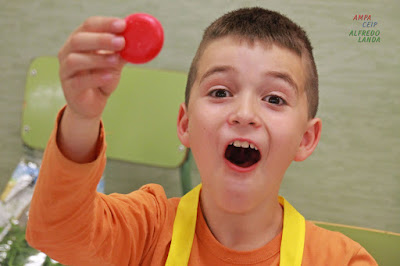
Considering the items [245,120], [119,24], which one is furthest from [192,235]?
[119,24]

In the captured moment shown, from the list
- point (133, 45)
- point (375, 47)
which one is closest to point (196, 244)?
point (133, 45)

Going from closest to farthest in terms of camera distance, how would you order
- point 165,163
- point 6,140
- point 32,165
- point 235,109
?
point 235,109, point 165,163, point 32,165, point 6,140

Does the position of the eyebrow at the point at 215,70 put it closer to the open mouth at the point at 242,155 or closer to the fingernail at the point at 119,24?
the open mouth at the point at 242,155

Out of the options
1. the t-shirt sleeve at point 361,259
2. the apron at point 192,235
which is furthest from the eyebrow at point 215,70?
the t-shirt sleeve at point 361,259

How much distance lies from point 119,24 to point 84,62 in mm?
61

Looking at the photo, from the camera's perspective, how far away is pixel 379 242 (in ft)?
3.44

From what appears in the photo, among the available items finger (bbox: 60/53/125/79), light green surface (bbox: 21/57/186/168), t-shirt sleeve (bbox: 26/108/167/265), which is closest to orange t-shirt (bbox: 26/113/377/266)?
t-shirt sleeve (bbox: 26/108/167/265)

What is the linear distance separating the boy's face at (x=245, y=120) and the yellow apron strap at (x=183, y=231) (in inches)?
3.4

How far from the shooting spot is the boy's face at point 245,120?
75 cm

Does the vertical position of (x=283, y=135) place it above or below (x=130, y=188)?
above

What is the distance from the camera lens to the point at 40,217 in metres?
0.61

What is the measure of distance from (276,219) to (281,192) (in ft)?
3.09

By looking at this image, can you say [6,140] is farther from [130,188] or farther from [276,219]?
[276,219]

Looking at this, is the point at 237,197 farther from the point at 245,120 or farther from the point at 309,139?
the point at 309,139
